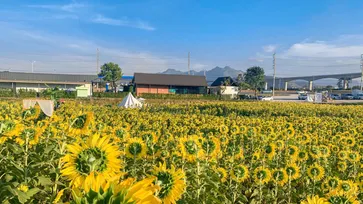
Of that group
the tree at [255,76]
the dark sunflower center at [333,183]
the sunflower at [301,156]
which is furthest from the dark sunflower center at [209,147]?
the tree at [255,76]

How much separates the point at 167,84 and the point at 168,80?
4.09 feet

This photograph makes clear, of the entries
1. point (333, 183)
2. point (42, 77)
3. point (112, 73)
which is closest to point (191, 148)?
point (333, 183)

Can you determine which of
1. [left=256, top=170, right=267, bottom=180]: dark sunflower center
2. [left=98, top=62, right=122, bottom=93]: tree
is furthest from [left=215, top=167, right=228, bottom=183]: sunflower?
[left=98, top=62, right=122, bottom=93]: tree

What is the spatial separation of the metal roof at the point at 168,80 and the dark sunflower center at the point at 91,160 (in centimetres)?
4059

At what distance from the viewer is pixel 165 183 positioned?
1.10 m

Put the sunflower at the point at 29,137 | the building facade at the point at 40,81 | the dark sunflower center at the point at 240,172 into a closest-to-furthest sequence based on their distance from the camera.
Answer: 1. the sunflower at the point at 29,137
2. the dark sunflower center at the point at 240,172
3. the building facade at the point at 40,81

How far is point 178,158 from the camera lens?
2279 mm

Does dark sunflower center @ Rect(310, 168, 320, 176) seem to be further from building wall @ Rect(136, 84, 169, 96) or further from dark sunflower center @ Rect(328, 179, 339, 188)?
building wall @ Rect(136, 84, 169, 96)

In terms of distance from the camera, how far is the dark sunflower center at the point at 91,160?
0.89 meters

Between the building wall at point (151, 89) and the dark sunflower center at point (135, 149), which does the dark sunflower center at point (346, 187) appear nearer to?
the dark sunflower center at point (135, 149)

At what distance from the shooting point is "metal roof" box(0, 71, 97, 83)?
1713 inches

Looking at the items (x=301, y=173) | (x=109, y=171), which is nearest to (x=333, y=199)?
(x=109, y=171)

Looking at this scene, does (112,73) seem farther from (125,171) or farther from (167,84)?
(125,171)

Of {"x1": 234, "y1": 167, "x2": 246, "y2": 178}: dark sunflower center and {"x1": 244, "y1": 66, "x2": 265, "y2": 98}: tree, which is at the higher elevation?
{"x1": 244, "y1": 66, "x2": 265, "y2": 98}: tree
